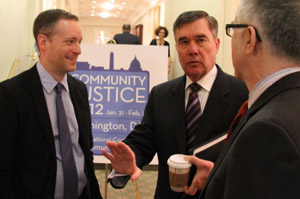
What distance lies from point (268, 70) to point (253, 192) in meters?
0.34

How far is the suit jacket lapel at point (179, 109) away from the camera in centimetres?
138

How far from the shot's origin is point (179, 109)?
4.72ft

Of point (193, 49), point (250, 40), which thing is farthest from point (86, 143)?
point (250, 40)

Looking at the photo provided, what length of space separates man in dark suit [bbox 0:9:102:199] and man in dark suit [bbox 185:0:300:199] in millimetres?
949

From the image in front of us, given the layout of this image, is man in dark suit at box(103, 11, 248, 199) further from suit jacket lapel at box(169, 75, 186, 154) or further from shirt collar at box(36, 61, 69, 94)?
shirt collar at box(36, 61, 69, 94)

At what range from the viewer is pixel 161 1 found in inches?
393

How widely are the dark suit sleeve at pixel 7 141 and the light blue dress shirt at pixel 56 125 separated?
209 mm

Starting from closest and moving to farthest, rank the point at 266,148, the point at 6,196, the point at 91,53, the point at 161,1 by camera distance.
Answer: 1. the point at 266,148
2. the point at 6,196
3. the point at 91,53
4. the point at 161,1

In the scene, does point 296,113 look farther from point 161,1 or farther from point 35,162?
point 161,1

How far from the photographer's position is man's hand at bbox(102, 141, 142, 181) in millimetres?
1251

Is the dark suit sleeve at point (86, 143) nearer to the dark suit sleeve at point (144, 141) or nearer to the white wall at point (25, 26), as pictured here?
the dark suit sleeve at point (144, 141)

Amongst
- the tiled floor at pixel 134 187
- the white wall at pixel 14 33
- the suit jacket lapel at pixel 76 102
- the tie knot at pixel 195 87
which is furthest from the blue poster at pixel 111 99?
the tie knot at pixel 195 87

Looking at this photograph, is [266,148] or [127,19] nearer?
[266,148]

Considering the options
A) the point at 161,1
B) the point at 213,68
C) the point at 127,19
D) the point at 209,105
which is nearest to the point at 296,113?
the point at 209,105
